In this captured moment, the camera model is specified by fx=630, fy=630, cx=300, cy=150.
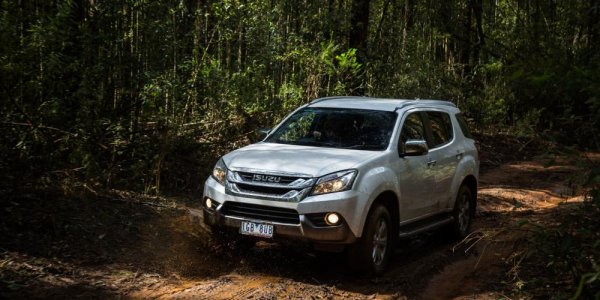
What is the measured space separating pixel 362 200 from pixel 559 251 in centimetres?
185

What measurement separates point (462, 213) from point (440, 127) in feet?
4.10

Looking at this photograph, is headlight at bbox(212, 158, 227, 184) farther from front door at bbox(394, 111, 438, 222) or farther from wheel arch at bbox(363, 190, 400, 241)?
front door at bbox(394, 111, 438, 222)

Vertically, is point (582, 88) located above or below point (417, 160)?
above

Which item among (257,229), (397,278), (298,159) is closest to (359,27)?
(298,159)

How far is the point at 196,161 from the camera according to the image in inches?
402

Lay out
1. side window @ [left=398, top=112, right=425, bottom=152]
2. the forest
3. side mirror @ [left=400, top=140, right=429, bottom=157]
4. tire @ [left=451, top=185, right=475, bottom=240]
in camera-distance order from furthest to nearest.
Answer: tire @ [left=451, top=185, right=475, bottom=240], side window @ [left=398, top=112, right=425, bottom=152], side mirror @ [left=400, top=140, right=429, bottom=157], the forest

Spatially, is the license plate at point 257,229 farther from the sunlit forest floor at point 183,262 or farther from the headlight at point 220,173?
the headlight at point 220,173

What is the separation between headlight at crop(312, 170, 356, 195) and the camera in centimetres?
591

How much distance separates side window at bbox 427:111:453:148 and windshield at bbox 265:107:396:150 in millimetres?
930

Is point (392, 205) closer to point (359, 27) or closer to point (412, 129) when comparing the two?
point (412, 129)

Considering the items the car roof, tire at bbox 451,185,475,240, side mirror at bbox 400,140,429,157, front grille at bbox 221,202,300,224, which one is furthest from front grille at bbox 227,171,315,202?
tire at bbox 451,185,475,240

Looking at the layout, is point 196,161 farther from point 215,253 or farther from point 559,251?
point 559,251

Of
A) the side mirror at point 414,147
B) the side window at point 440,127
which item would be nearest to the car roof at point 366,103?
the side window at point 440,127

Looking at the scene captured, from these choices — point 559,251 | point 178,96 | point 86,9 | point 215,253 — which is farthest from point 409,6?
point 559,251
